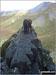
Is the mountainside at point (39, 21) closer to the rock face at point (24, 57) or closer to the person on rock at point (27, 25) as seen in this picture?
the rock face at point (24, 57)

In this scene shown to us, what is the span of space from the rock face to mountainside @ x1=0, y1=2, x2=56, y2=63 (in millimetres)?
6847

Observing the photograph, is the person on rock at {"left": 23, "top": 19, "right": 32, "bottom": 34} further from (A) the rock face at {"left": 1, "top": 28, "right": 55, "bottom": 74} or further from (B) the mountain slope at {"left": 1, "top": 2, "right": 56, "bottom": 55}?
(B) the mountain slope at {"left": 1, "top": 2, "right": 56, "bottom": 55}

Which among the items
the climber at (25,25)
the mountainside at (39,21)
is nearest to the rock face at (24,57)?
the climber at (25,25)

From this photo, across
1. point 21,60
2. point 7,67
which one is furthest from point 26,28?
point 7,67

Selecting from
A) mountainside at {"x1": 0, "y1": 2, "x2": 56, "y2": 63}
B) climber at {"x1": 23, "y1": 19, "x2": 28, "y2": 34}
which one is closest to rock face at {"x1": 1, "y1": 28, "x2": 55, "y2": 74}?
climber at {"x1": 23, "y1": 19, "x2": 28, "y2": 34}

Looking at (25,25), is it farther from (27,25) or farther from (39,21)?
(39,21)

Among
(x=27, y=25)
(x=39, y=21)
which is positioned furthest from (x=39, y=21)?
(x=27, y=25)

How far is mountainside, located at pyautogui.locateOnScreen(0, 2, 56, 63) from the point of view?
1464cm

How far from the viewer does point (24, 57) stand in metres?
6.27

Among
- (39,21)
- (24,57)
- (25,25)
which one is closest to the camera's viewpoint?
(24,57)

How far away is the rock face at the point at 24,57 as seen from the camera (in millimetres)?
6238

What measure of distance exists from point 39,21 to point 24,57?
12445 millimetres

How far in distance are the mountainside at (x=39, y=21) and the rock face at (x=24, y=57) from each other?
270 inches

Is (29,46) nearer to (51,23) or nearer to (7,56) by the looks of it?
(7,56)
